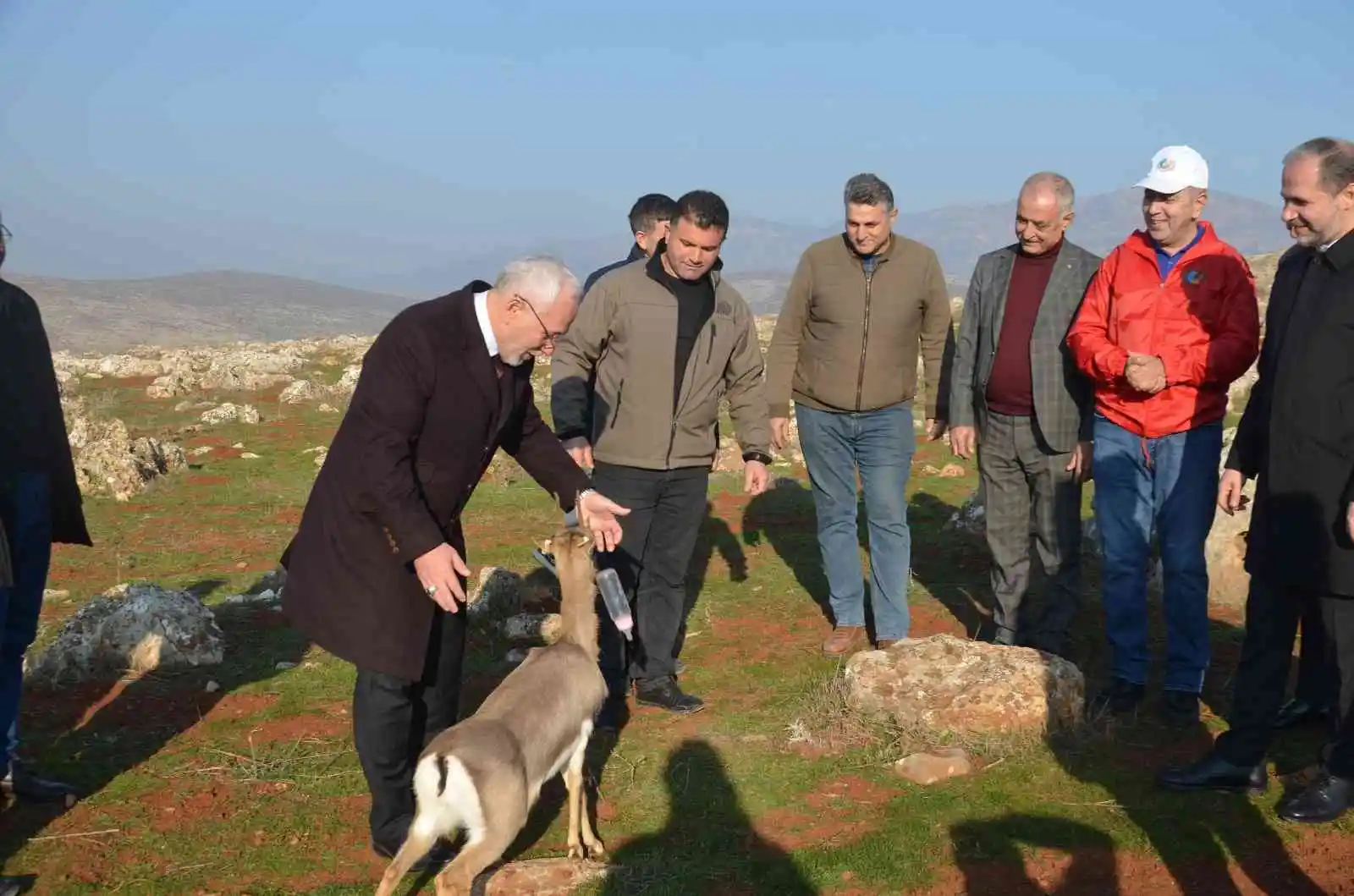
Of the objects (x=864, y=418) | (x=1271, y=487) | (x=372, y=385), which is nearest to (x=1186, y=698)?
(x=1271, y=487)

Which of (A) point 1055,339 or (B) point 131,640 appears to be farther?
(B) point 131,640

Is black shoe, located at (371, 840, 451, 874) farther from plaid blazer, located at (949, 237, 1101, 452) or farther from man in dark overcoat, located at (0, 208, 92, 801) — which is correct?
plaid blazer, located at (949, 237, 1101, 452)

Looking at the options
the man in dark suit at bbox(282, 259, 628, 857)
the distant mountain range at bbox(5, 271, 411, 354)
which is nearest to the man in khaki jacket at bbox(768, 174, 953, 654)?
the man in dark suit at bbox(282, 259, 628, 857)

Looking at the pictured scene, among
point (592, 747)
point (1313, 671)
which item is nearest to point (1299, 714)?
point (1313, 671)

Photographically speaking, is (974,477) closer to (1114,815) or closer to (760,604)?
(760,604)

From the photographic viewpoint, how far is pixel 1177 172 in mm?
6062

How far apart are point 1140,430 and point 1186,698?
158 centimetres

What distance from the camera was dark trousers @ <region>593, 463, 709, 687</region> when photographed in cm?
683

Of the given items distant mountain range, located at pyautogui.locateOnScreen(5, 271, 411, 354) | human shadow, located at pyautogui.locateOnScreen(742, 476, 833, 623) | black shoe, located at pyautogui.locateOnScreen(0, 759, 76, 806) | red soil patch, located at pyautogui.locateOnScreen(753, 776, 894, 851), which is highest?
human shadow, located at pyautogui.locateOnScreen(742, 476, 833, 623)

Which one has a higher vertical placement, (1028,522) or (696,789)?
(1028,522)

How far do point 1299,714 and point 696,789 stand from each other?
11.2 feet

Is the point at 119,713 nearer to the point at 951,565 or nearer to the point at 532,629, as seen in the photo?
the point at 532,629

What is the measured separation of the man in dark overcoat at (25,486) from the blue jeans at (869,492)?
4523 mm

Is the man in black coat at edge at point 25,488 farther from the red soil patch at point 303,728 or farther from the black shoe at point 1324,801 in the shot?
the black shoe at point 1324,801
